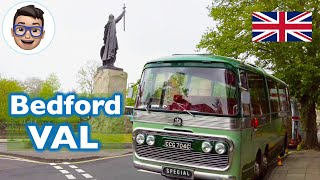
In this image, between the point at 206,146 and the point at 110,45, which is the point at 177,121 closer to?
the point at 206,146

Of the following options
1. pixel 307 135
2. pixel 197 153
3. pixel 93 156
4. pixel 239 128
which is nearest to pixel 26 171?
pixel 93 156

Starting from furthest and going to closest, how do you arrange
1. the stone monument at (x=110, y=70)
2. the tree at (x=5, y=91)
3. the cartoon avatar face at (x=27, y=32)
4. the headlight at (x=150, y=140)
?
1. the tree at (x=5, y=91)
2. the stone monument at (x=110, y=70)
3. the cartoon avatar face at (x=27, y=32)
4. the headlight at (x=150, y=140)

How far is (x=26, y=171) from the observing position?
12.9 metres

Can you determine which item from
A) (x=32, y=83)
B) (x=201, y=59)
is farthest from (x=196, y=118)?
(x=32, y=83)

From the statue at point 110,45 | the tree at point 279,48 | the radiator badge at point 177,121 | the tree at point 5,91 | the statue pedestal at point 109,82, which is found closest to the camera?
the radiator badge at point 177,121

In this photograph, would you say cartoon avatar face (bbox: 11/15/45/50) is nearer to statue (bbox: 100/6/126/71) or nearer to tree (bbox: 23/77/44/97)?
statue (bbox: 100/6/126/71)

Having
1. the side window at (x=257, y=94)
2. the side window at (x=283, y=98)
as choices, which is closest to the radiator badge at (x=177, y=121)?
the side window at (x=257, y=94)

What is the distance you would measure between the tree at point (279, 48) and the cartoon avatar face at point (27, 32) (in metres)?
11.8

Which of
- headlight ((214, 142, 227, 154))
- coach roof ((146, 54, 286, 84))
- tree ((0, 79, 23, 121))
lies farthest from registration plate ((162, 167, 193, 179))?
tree ((0, 79, 23, 121))

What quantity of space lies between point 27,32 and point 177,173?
1207 cm

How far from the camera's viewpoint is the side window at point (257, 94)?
1020 centimetres

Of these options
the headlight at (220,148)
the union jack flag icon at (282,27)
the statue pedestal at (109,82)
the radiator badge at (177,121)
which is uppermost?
the union jack flag icon at (282,27)

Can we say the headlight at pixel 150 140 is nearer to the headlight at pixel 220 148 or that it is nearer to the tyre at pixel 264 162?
the headlight at pixel 220 148

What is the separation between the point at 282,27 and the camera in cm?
1573
